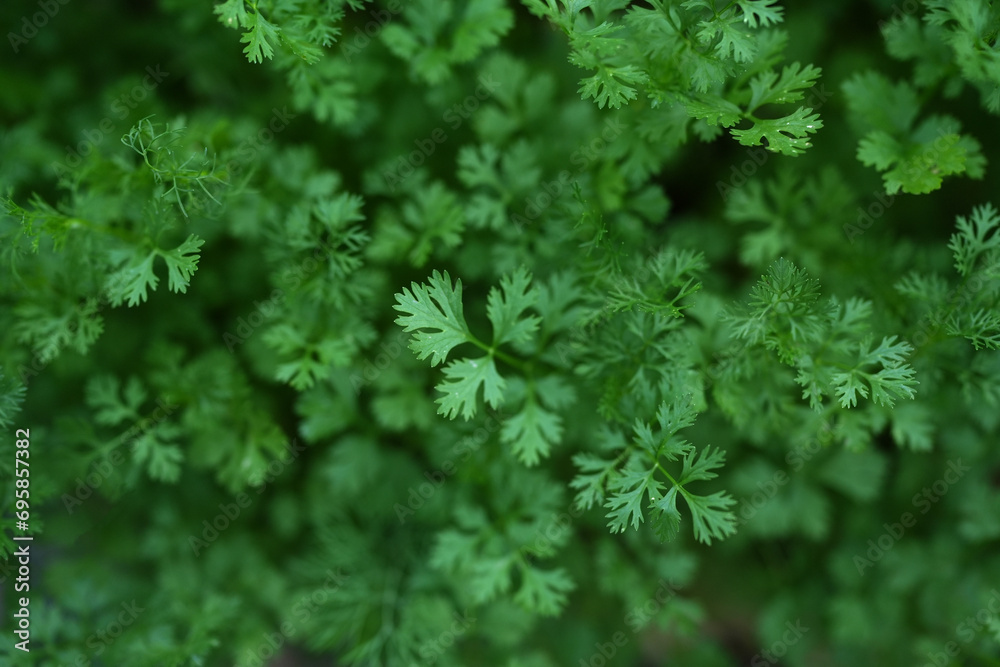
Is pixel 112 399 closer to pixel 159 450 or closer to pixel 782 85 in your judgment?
pixel 159 450

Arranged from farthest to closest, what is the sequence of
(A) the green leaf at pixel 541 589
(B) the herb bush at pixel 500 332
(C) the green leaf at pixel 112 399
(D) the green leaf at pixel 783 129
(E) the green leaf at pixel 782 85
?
(C) the green leaf at pixel 112 399 → (A) the green leaf at pixel 541 589 → (B) the herb bush at pixel 500 332 → (E) the green leaf at pixel 782 85 → (D) the green leaf at pixel 783 129

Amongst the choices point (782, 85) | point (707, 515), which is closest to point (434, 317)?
point (707, 515)

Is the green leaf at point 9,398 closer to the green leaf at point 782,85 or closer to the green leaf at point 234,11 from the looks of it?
the green leaf at point 234,11

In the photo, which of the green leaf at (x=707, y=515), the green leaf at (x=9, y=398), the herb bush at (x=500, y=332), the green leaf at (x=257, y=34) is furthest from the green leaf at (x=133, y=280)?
the green leaf at (x=707, y=515)

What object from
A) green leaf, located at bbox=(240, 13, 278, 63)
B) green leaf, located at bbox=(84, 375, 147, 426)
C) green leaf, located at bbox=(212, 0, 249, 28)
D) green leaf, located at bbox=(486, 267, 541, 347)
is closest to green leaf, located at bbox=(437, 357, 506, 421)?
green leaf, located at bbox=(486, 267, 541, 347)

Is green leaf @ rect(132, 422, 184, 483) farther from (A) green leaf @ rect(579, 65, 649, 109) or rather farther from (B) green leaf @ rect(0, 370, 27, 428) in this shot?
(A) green leaf @ rect(579, 65, 649, 109)
